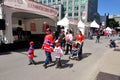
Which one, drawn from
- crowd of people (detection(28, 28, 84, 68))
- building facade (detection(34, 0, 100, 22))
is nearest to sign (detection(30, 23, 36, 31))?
crowd of people (detection(28, 28, 84, 68))

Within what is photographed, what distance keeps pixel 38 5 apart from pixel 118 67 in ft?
30.8

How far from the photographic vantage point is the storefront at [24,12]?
12055mm

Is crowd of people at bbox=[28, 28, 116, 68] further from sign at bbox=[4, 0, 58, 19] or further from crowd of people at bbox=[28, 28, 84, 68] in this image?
sign at bbox=[4, 0, 58, 19]

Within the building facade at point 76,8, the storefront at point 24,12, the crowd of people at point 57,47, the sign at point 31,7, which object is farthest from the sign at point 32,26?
the building facade at point 76,8

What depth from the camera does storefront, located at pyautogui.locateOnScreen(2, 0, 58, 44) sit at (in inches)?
475

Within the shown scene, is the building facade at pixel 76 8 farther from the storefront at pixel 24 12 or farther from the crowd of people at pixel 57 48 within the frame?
the crowd of people at pixel 57 48

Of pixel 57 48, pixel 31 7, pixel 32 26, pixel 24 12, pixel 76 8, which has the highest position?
pixel 76 8

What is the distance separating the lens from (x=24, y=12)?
15.1 m

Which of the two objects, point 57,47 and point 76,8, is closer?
point 57,47

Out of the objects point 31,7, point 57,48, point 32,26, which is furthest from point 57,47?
point 32,26

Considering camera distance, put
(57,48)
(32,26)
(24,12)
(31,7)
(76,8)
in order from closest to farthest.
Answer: (57,48) → (31,7) → (24,12) → (32,26) → (76,8)

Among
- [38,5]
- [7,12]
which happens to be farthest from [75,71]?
[38,5]

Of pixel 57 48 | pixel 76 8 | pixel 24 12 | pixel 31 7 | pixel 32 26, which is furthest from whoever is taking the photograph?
pixel 76 8

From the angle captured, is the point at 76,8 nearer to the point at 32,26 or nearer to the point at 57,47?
the point at 32,26
